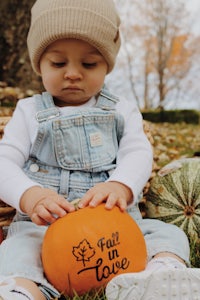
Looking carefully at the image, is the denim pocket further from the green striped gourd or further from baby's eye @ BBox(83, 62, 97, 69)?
the green striped gourd

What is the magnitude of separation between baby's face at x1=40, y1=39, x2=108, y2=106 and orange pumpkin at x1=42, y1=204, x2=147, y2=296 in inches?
31.3

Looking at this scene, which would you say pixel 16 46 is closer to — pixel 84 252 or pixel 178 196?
pixel 178 196

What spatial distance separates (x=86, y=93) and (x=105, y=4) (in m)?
0.50

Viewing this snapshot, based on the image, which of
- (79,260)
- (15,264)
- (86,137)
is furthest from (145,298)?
(86,137)

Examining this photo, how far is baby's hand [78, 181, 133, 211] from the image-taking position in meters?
2.12

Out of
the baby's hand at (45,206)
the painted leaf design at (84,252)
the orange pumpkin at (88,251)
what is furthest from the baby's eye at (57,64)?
the painted leaf design at (84,252)

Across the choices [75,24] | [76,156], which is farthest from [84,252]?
[75,24]

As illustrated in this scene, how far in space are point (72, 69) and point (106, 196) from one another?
72 centimetres

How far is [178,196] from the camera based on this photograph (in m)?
3.06

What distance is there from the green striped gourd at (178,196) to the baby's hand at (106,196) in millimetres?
788

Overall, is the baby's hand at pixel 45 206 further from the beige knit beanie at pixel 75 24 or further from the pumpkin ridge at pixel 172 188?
the pumpkin ridge at pixel 172 188

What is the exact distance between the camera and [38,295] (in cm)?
195

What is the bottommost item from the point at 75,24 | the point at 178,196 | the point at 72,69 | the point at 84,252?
the point at 178,196

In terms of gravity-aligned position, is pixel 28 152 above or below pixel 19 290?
above
